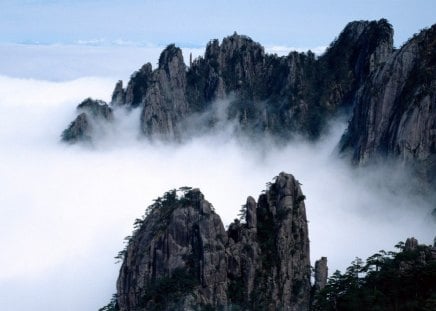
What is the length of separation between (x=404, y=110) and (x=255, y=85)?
65.5 m

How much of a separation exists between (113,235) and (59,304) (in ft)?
91.8

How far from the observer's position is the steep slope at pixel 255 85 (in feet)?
487

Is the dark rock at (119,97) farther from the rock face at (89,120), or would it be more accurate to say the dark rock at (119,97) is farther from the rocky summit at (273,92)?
the rock face at (89,120)

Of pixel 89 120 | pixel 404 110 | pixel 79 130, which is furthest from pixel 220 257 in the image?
pixel 79 130

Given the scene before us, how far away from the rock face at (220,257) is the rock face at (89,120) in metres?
93.7

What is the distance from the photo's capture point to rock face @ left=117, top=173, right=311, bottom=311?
2579 inches

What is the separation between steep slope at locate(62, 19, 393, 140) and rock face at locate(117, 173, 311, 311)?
78475mm

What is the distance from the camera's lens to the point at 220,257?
6688cm

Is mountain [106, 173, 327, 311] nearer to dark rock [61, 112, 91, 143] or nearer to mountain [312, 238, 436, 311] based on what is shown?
mountain [312, 238, 436, 311]

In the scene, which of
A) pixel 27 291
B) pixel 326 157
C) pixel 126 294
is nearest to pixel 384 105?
pixel 326 157

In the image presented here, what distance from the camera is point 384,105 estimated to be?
358 ft

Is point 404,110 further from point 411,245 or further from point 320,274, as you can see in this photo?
point 411,245

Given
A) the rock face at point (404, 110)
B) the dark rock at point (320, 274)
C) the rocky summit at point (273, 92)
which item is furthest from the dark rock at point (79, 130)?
the dark rock at point (320, 274)

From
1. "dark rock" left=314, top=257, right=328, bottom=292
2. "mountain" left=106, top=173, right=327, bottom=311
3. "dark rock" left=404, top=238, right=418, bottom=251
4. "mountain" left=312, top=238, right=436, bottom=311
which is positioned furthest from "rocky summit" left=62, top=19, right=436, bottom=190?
"mountain" left=312, top=238, right=436, bottom=311
